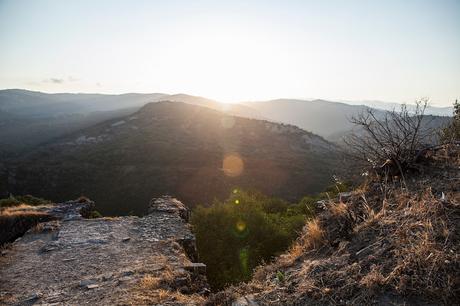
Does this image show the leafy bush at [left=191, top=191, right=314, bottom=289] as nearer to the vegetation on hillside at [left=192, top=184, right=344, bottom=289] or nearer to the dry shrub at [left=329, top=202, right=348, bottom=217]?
the vegetation on hillside at [left=192, top=184, right=344, bottom=289]

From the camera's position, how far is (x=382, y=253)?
12.4 ft

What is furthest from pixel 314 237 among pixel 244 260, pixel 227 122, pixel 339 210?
pixel 227 122

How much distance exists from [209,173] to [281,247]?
2669 cm

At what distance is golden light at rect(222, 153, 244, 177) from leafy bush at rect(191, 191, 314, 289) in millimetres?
24568

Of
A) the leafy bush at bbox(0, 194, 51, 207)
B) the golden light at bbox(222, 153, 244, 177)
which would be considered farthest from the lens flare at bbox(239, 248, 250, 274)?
the golden light at bbox(222, 153, 244, 177)

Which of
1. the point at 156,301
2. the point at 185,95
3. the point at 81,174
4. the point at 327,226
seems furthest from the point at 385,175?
the point at 185,95

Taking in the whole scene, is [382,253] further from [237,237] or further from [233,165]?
[233,165]

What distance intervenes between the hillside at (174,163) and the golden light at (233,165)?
110 mm

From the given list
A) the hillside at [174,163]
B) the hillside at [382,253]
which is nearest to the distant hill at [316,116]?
the hillside at [174,163]

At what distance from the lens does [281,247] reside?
11.0 meters

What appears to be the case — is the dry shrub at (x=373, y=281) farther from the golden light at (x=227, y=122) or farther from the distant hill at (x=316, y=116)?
the distant hill at (x=316, y=116)

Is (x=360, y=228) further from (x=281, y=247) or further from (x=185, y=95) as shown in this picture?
(x=185, y=95)

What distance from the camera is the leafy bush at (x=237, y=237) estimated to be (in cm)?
1000

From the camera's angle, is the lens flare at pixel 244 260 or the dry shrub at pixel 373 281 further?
the lens flare at pixel 244 260
